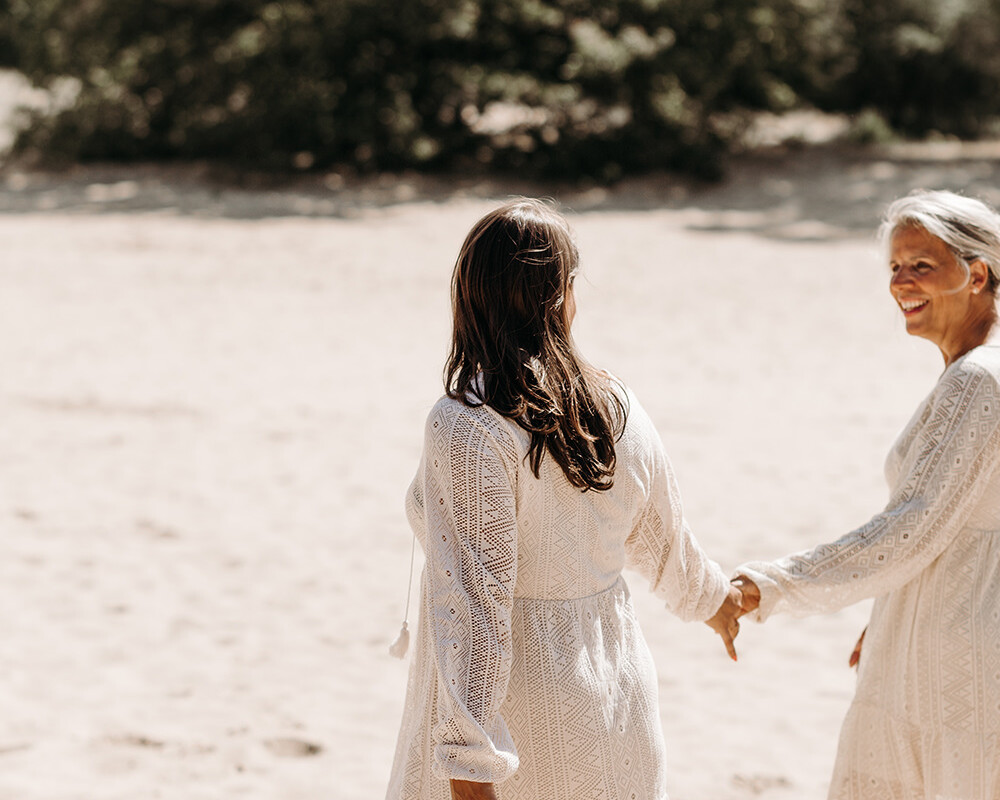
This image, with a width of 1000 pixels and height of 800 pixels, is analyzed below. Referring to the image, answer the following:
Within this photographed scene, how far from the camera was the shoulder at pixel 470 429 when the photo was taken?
7.03 ft

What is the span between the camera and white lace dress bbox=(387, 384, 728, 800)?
84.5 inches

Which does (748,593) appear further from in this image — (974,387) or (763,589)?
(974,387)

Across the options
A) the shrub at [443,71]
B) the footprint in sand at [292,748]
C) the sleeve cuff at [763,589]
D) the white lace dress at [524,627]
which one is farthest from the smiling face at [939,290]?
the shrub at [443,71]

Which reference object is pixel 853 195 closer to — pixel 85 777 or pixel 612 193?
pixel 612 193

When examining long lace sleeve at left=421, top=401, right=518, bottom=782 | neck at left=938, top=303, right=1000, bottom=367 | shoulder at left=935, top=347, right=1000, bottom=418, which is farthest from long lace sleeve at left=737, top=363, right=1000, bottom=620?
long lace sleeve at left=421, top=401, right=518, bottom=782

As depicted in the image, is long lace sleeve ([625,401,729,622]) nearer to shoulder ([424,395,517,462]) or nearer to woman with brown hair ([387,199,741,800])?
woman with brown hair ([387,199,741,800])

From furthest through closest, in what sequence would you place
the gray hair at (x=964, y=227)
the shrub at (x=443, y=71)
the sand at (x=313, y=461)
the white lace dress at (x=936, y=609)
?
1. the shrub at (x=443, y=71)
2. the sand at (x=313, y=461)
3. the gray hair at (x=964, y=227)
4. the white lace dress at (x=936, y=609)

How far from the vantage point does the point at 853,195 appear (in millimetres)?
18469

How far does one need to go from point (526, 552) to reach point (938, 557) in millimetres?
1034

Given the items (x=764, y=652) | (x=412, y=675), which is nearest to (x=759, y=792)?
(x=764, y=652)

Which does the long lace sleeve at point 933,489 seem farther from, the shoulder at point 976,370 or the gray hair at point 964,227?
the gray hair at point 964,227

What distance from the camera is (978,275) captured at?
108 inches

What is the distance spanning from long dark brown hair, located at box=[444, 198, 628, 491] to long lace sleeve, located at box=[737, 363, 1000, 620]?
2.81 ft

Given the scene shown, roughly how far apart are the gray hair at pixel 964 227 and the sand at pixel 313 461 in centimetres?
40
